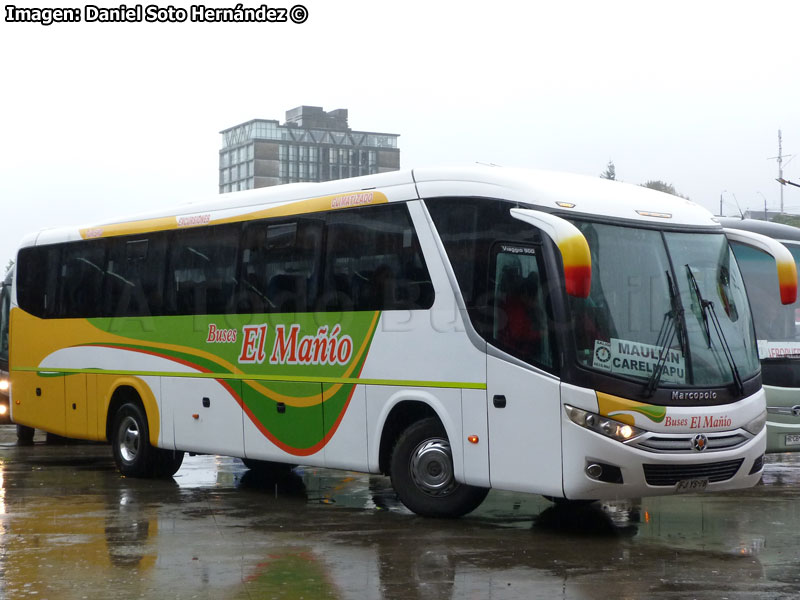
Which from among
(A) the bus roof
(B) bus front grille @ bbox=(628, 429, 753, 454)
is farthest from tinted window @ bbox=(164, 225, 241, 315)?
(B) bus front grille @ bbox=(628, 429, 753, 454)

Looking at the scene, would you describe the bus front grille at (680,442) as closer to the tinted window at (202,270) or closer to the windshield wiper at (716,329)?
the windshield wiper at (716,329)

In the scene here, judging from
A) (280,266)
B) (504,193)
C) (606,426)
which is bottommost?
(606,426)

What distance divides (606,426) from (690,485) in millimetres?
959

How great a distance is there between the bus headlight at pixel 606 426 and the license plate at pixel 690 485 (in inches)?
24.2

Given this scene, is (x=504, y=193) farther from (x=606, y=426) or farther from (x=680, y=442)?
(x=680, y=442)

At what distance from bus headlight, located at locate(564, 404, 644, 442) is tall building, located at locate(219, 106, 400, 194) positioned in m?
144

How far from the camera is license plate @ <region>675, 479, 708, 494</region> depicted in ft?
34.8

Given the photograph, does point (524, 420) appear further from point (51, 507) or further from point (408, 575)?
point (51, 507)

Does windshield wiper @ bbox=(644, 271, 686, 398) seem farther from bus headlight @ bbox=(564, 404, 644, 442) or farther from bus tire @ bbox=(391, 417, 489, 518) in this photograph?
bus tire @ bbox=(391, 417, 489, 518)

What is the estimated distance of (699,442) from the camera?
10617mm

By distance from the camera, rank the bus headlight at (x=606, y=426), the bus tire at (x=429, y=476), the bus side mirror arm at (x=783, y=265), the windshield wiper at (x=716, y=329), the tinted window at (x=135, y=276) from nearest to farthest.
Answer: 1. the bus headlight at (x=606, y=426)
2. the windshield wiper at (x=716, y=329)
3. the bus tire at (x=429, y=476)
4. the bus side mirror arm at (x=783, y=265)
5. the tinted window at (x=135, y=276)

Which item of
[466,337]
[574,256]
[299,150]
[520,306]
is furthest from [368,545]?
[299,150]

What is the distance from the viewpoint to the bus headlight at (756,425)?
1104cm

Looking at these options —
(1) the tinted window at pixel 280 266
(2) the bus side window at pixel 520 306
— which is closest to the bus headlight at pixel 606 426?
(2) the bus side window at pixel 520 306
